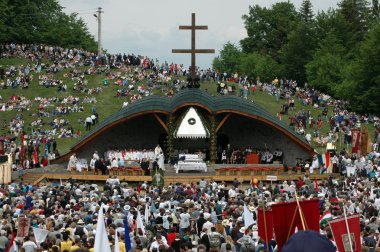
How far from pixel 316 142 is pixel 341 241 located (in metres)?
43.5

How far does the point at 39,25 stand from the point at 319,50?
3137cm

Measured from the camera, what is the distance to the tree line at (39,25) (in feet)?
287

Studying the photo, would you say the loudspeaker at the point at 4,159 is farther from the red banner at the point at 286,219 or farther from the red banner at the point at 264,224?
the red banner at the point at 286,219

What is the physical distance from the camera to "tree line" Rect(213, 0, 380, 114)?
243ft

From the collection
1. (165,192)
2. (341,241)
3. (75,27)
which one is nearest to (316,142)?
(165,192)

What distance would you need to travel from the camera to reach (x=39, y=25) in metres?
95.5

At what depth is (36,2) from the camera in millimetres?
95688

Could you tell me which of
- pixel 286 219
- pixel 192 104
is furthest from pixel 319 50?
pixel 286 219

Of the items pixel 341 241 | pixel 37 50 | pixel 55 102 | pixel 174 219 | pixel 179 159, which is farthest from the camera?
pixel 37 50

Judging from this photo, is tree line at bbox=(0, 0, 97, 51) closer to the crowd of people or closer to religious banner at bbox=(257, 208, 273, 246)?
the crowd of people

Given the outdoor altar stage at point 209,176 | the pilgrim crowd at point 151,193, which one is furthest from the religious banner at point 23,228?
the outdoor altar stage at point 209,176

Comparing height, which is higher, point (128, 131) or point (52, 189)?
point (128, 131)

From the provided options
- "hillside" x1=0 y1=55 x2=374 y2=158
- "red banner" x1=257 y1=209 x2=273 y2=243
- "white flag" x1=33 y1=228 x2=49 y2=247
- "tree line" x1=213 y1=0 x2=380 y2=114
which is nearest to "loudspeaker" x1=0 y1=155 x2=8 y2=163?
"hillside" x1=0 y1=55 x2=374 y2=158

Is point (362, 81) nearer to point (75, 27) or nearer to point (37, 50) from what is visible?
point (37, 50)
